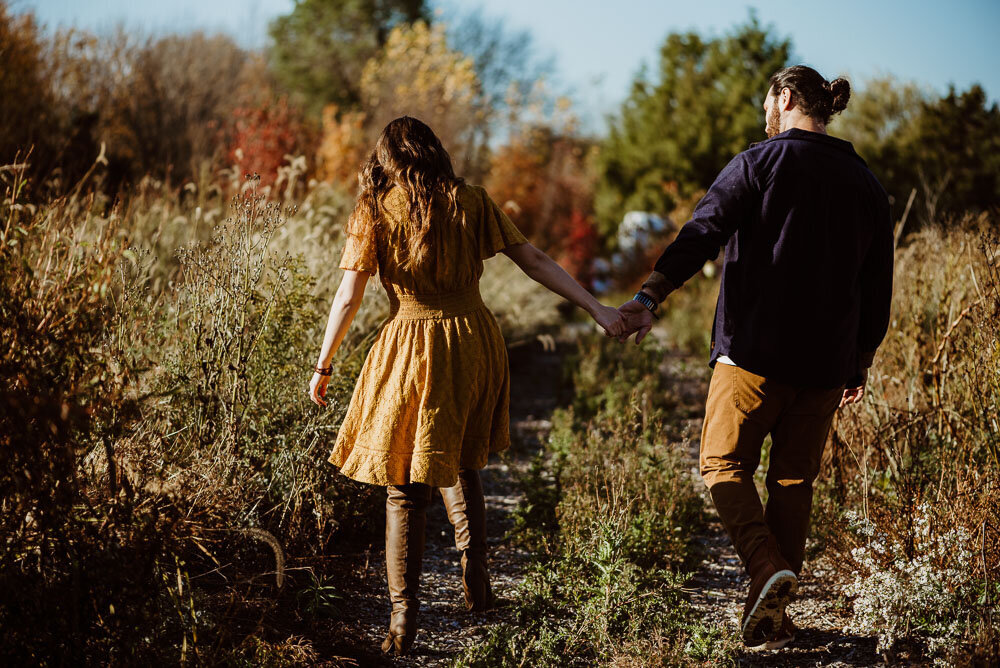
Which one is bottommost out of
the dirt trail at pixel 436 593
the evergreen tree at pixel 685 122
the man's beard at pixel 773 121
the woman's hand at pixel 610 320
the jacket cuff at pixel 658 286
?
the dirt trail at pixel 436 593

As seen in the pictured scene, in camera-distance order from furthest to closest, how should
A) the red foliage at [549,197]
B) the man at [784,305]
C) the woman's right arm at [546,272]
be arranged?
the red foliage at [549,197] < the woman's right arm at [546,272] < the man at [784,305]

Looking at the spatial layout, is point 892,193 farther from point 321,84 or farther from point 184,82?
point 321,84

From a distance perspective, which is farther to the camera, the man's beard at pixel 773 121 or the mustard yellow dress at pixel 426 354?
the man's beard at pixel 773 121

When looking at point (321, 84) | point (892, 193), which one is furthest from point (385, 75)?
point (892, 193)

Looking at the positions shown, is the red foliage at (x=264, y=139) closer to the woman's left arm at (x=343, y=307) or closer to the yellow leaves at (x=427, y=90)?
the yellow leaves at (x=427, y=90)

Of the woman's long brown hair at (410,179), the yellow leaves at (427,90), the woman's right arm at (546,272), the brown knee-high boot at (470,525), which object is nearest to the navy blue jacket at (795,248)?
the woman's right arm at (546,272)

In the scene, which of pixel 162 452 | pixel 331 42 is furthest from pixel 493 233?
pixel 331 42

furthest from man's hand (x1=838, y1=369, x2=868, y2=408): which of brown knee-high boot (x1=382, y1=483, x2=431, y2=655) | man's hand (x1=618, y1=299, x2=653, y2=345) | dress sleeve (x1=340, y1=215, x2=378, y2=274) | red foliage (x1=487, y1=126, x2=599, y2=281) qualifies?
red foliage (x1=487, y1=126, x2=599, y2=281)

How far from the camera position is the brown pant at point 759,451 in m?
2.66

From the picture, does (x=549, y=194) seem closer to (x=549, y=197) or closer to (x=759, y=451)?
(x=549, y=197)

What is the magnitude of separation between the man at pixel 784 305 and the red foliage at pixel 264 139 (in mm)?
5980

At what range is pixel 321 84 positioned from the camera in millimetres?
20609

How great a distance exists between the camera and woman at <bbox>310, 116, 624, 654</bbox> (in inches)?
104

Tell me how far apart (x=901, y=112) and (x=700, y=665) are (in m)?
15.1
